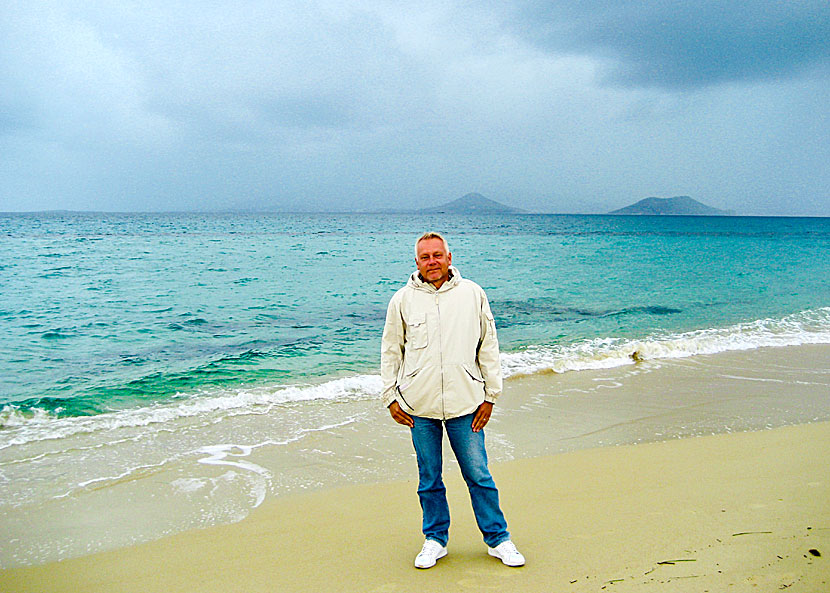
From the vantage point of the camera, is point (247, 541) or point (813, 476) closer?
point (247, 541)

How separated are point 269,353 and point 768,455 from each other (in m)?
8.93

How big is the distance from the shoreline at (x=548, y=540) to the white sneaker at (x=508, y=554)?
0.05 metres

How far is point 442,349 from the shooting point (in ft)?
10.8

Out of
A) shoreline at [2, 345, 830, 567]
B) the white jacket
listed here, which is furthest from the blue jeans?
shoreline at [2, 345, 830, 567]

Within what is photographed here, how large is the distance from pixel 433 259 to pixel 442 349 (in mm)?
535

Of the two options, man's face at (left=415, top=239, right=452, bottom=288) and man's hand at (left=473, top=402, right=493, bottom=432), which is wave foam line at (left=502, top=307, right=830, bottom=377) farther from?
man's face at (left=415, top=239, right=452, bottom=288)

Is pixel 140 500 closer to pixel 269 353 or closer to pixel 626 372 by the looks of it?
pixel 269 353

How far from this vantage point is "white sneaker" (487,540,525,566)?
3420 millimetres

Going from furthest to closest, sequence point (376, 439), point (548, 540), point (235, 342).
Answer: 1. point (235, 342)
2. point (376, 439)
3. point (548, 540)

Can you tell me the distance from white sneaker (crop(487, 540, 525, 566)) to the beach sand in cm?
5

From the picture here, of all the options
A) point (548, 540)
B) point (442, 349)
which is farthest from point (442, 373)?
point (548, 540)

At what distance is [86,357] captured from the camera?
1132 centimetres

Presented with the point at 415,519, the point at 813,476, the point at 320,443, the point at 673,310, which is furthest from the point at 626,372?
the point at 673,310

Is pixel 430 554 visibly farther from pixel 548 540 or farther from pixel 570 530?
pixel 570 530
